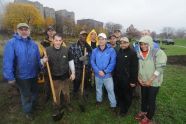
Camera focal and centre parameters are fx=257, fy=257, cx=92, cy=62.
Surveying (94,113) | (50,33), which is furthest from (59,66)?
(94,113)

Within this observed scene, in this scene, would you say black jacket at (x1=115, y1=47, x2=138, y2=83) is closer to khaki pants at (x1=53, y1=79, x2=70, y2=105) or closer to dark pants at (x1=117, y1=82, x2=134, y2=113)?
dark pants at (x1=117, y1=82, x2=134, y2=113)

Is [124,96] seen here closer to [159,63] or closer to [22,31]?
[159,63]

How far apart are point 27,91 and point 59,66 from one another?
96 cm

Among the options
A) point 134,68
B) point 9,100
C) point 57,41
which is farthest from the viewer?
point 9,100

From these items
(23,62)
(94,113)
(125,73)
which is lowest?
(94,113)

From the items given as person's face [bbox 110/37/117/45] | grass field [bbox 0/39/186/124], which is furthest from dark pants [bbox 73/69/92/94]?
person's face [bbox 110/37/117/45]

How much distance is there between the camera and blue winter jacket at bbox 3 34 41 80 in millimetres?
5629

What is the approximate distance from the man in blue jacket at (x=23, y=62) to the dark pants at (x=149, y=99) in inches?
105

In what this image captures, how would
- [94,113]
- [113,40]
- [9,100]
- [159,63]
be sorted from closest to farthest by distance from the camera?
[159,63], [94,113], [113,40], [9,100]

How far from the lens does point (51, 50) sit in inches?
244

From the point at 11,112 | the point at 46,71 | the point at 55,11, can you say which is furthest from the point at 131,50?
the point at 55,11

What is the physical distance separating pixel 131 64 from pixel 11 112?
338cm

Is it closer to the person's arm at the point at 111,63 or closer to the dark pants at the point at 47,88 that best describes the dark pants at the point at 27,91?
the dark pants at the point at 47,88

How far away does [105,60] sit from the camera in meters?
6.43
